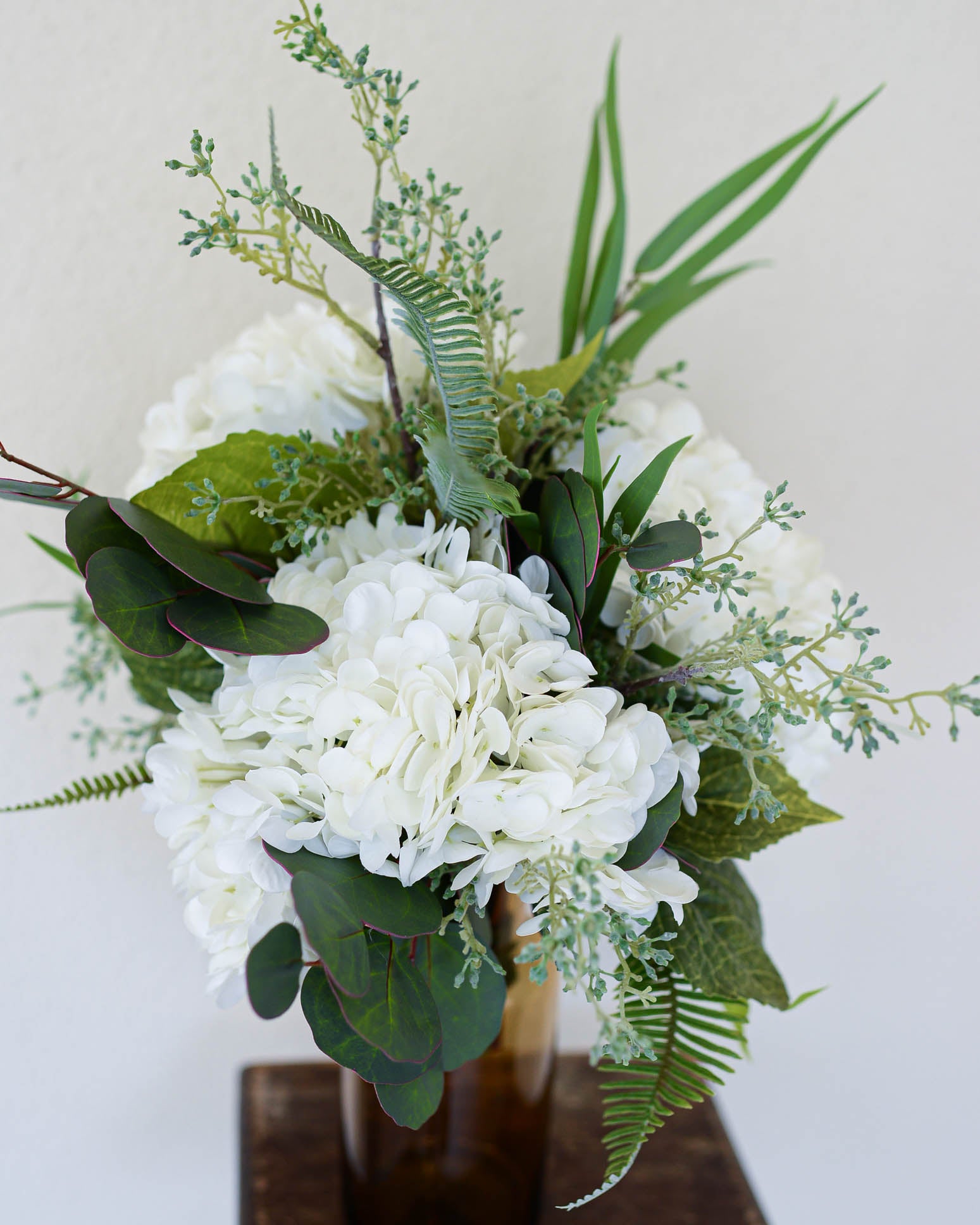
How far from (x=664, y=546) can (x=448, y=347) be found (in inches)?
4.9

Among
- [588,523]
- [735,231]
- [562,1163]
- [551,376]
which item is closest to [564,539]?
[588,523]

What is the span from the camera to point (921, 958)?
0.93 metres

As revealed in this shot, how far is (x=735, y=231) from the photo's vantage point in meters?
0.65

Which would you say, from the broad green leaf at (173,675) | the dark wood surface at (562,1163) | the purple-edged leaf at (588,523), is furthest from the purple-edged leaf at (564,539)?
the dark wood surface at (562,1163)

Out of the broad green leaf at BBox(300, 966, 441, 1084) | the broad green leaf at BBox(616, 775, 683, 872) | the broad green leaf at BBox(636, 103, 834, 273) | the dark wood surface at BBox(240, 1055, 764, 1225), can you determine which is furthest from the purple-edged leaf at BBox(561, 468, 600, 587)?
the dark wood surface at BBox(240, 1055, 764, 1225)

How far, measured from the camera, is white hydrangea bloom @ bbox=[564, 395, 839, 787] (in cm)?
49

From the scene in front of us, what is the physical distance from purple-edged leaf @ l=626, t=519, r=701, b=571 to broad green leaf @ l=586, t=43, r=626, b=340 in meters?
0.28

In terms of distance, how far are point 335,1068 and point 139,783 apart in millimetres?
456

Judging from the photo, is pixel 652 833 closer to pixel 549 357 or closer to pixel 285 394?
pixel 285 394

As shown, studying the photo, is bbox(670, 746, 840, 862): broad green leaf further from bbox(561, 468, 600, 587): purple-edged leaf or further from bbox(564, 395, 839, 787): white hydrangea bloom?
bbox(561, 468, 600, 587): purple-edged leaf

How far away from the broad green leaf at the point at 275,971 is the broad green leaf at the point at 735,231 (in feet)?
1.59

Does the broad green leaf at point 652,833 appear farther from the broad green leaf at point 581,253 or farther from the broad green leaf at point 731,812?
the broad green leaf at point 581,253

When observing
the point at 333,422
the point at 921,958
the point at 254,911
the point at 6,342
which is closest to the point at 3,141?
the point at 6,342

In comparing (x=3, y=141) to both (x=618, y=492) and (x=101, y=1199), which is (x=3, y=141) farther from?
(x=101, y=1199)
